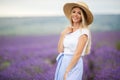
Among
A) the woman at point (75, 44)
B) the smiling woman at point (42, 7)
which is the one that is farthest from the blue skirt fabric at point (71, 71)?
the smiling woman at point (42, 7)

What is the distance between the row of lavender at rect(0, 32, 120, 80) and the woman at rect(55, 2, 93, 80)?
22.9 inches

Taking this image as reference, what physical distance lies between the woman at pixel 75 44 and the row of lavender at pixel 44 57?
583 millimetres

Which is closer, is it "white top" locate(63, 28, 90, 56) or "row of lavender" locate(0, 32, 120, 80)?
"white top" locate(63, 28, 90, 56)

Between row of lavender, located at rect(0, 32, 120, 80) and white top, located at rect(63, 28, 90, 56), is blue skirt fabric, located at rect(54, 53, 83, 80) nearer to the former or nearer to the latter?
white top, located at rect(63, 28, 90, 56)

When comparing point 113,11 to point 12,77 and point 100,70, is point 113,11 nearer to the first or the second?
point 100,70

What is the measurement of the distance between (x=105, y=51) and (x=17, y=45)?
1095 mm

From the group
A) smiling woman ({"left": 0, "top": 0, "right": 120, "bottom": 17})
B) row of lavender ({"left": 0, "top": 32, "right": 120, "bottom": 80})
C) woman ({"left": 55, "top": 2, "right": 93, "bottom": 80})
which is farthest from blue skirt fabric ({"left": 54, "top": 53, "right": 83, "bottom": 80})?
smiling woman ({"left": 0, "top": 0, "right": 120, "bottom": 17})

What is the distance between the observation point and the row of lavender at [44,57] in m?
4.15

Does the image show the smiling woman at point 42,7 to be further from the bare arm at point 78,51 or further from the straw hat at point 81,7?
the bare arm at point 78,51

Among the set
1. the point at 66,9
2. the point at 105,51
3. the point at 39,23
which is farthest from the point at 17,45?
the point at 105,51

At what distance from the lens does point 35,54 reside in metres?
4.23

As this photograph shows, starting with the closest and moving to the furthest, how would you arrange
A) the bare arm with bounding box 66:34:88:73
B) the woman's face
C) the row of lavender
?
the bare arm with bounding box 66:34:88:73 < the woman's face < the row of lavender

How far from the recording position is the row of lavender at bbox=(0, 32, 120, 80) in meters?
4.15

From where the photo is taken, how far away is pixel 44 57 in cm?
425
